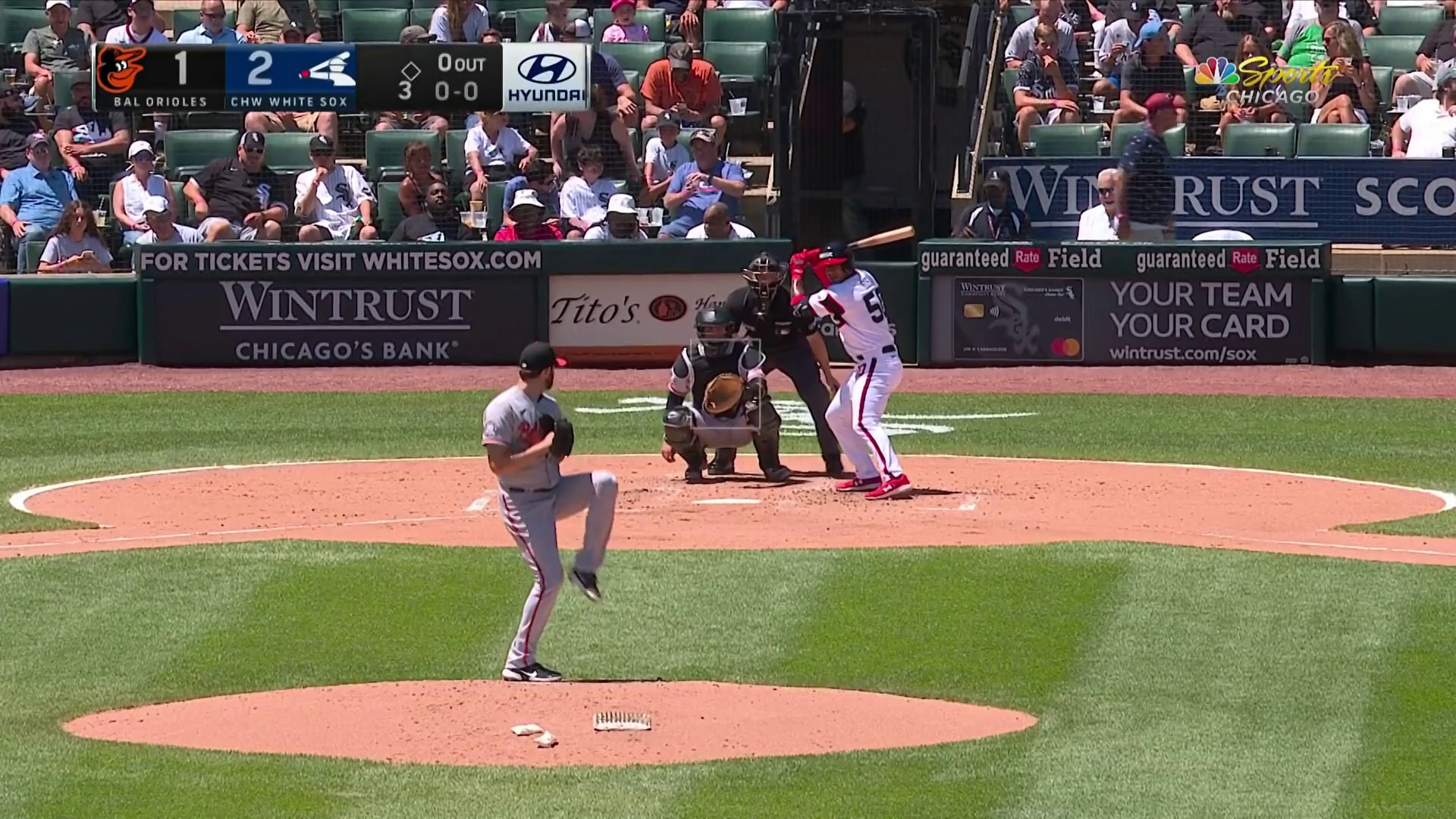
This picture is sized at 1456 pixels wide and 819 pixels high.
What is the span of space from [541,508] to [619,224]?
40.3 ft

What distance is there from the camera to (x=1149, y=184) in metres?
22.2

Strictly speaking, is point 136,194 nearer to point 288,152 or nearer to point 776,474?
point 288,152

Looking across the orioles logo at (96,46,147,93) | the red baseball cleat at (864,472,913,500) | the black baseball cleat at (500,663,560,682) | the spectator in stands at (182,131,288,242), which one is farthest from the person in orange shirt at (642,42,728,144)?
the black baseball cleat at (500,663,560,682)

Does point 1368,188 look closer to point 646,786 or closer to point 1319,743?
point 1319,743

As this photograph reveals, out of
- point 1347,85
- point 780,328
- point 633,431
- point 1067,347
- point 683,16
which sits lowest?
point 633,431

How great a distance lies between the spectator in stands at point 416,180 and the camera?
21.9 meters

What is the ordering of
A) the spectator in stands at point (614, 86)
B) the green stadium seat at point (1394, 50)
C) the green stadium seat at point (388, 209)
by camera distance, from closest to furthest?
the green stadium seat at point (388, 209) → the spectator in stands at point (614, 86) → the green stadium seat at point (1394, 50)

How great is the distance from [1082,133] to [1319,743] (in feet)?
49.3

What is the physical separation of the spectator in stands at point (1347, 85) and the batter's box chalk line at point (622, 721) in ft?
53.0

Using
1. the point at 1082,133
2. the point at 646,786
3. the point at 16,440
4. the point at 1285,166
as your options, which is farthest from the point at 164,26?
the point at 646,786

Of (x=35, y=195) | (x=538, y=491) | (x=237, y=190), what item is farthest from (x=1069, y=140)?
(x=538, y=491)

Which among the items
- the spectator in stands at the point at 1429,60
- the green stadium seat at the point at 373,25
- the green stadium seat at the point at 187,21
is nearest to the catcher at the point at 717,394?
the spectator in stands at the point at 1429,60

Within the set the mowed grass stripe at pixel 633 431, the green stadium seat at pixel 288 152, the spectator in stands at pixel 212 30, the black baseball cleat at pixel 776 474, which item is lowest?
the mowed grass stripe at pixel 633 431

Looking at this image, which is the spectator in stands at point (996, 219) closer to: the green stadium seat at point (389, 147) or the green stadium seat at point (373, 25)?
the green stadium seat at point (389, 147)
